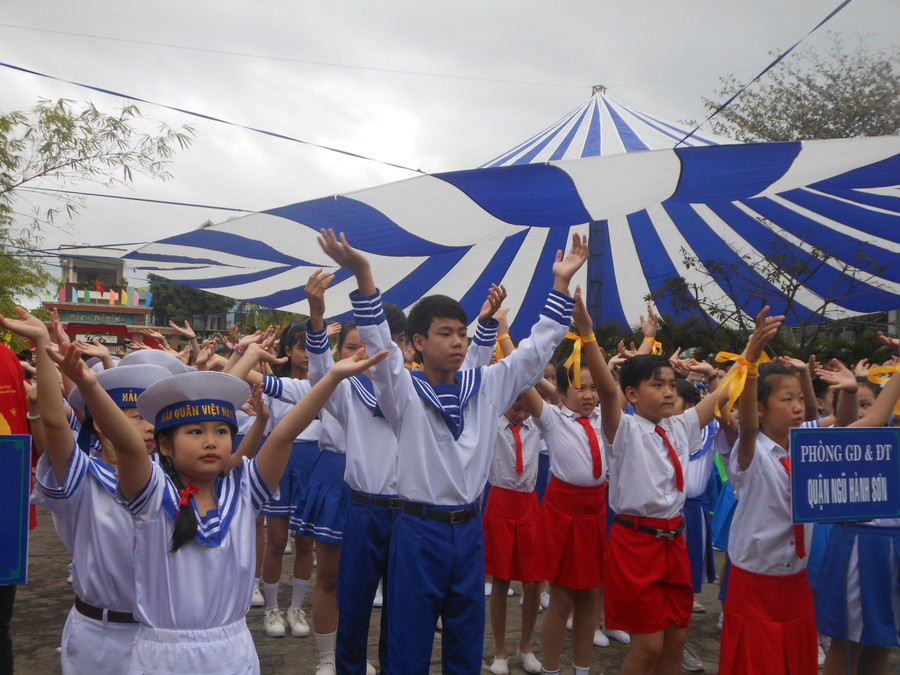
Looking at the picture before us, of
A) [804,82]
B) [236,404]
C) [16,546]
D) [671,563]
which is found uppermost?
[804,82]

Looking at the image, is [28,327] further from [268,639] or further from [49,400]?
[268,639]

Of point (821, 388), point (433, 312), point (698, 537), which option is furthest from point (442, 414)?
point (821, 388)

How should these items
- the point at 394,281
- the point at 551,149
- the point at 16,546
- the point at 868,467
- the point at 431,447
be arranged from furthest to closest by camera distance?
the point at 394,281
the point at 551,149
the point at 868,467
the point at 431,447
the point at 16,546

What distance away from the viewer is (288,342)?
4.13 meters

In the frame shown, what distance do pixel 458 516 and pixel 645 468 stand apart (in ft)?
3.19

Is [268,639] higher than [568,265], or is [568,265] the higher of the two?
[568,265]

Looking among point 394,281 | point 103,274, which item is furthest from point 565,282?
point 103,274

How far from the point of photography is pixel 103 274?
42.6 m

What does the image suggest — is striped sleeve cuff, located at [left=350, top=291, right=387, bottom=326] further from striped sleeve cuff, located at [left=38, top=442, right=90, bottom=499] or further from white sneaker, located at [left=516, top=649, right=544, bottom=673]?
white sneaker, located at [left=516, top=649, right=544, bottom=673]

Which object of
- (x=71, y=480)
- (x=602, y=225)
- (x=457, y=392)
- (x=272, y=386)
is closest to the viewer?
(x=71, y=480)

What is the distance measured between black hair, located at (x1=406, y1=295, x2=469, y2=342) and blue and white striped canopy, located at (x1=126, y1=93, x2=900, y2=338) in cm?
142

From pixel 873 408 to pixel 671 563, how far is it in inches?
43.3

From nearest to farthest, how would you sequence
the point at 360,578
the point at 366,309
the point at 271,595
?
the point at 366,309, the point at 360,578, the point at 271,595

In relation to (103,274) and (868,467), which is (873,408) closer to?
(868,467)
